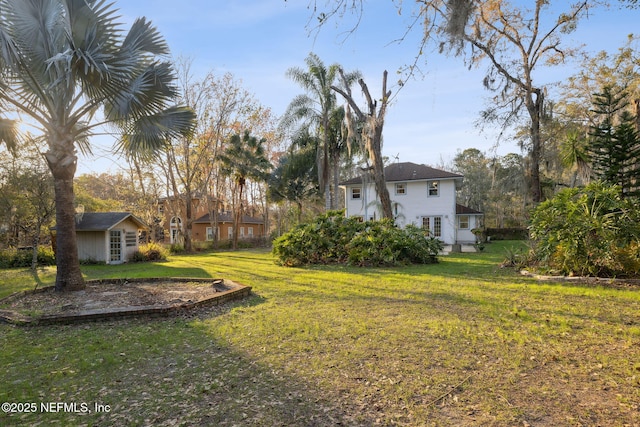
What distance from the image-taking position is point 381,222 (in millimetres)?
14617

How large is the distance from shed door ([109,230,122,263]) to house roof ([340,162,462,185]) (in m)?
14.3

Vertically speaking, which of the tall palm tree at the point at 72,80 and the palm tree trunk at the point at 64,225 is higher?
the tall palm tree at the point at 72,80

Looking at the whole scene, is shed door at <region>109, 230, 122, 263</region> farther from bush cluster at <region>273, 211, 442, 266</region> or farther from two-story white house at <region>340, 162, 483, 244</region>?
two-story white house at <region>340, 162, 483, 244</region>

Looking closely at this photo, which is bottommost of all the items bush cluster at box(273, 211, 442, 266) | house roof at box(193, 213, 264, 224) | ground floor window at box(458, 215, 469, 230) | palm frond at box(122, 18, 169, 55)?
bush cluster at box(273, 211, 442, 266)

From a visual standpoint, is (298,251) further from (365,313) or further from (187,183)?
(187,183)

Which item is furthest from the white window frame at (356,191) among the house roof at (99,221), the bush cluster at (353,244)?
the house roof at (99,221)

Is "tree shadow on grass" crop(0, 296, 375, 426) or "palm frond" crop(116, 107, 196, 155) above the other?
"palm frond" crop(116, 107, 196, 155)

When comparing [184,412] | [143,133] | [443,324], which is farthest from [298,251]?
[184,412]

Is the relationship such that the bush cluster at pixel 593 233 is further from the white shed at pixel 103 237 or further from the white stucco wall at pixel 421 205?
the white shed at pixel 103 237

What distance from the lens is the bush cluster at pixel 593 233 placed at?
8.43 m

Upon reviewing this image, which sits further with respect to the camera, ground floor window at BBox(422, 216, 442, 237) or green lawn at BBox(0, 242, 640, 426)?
ground floor window at BBox(422, 216, 442, 237)

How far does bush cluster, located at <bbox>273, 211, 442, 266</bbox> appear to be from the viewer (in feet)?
43.8

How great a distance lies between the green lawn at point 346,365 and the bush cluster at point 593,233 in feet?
6.52

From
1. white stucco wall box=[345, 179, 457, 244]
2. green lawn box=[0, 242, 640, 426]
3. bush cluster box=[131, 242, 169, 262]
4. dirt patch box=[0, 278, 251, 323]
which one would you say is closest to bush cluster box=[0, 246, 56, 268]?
bush cluster box=[131, 242, 169, 262]
